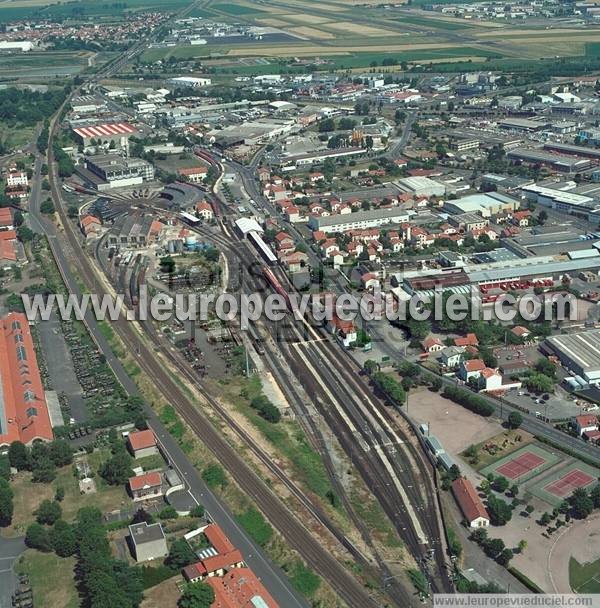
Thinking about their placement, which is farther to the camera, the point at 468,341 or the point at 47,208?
the point at 47,208

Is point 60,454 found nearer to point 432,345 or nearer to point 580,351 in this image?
point 432,345

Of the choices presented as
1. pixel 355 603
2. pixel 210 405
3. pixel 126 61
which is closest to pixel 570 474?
pixel 355 603

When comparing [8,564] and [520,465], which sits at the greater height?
[520,465]

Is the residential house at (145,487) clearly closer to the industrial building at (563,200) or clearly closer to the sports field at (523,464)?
the sports field at (523,464)

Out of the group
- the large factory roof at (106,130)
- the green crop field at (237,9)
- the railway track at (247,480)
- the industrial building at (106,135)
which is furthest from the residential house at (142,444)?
the green crop field at (237,9)

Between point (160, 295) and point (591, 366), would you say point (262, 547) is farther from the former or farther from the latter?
point (160, 295)

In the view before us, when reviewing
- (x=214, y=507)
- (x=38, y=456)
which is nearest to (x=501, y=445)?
(x=214, y=507)
